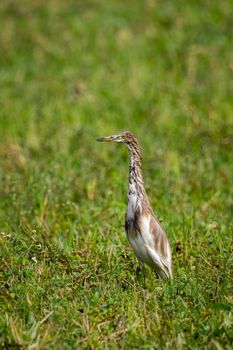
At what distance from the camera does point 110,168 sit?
10.2m

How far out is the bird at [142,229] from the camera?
267 inches

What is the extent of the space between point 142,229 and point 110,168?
3.43 m

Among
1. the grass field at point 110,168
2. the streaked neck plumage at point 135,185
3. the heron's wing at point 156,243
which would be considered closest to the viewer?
the grass field at point 110,168

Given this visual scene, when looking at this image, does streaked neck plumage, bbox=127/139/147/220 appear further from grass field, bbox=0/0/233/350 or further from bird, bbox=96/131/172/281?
grass field, bbox=0/0/233/350

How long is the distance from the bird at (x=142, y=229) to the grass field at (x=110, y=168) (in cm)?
16

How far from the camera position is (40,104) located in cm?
1260

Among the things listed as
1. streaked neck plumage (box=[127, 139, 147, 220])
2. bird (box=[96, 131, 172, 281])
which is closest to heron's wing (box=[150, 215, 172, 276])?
bird (box=[96, 131, 172, 281])

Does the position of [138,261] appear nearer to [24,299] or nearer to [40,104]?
[24,299]

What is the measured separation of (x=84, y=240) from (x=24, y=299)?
1637 mm

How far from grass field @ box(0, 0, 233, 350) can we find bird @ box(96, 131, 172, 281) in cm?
16

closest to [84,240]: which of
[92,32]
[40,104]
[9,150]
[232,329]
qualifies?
[232,329]

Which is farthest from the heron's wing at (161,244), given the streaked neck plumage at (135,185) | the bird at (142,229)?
the streaked neck plumage at (135,185)

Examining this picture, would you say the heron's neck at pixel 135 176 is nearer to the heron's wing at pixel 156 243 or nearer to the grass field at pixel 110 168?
the heron's wing at pixel 156 243

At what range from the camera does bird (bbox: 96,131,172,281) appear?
679 cm
